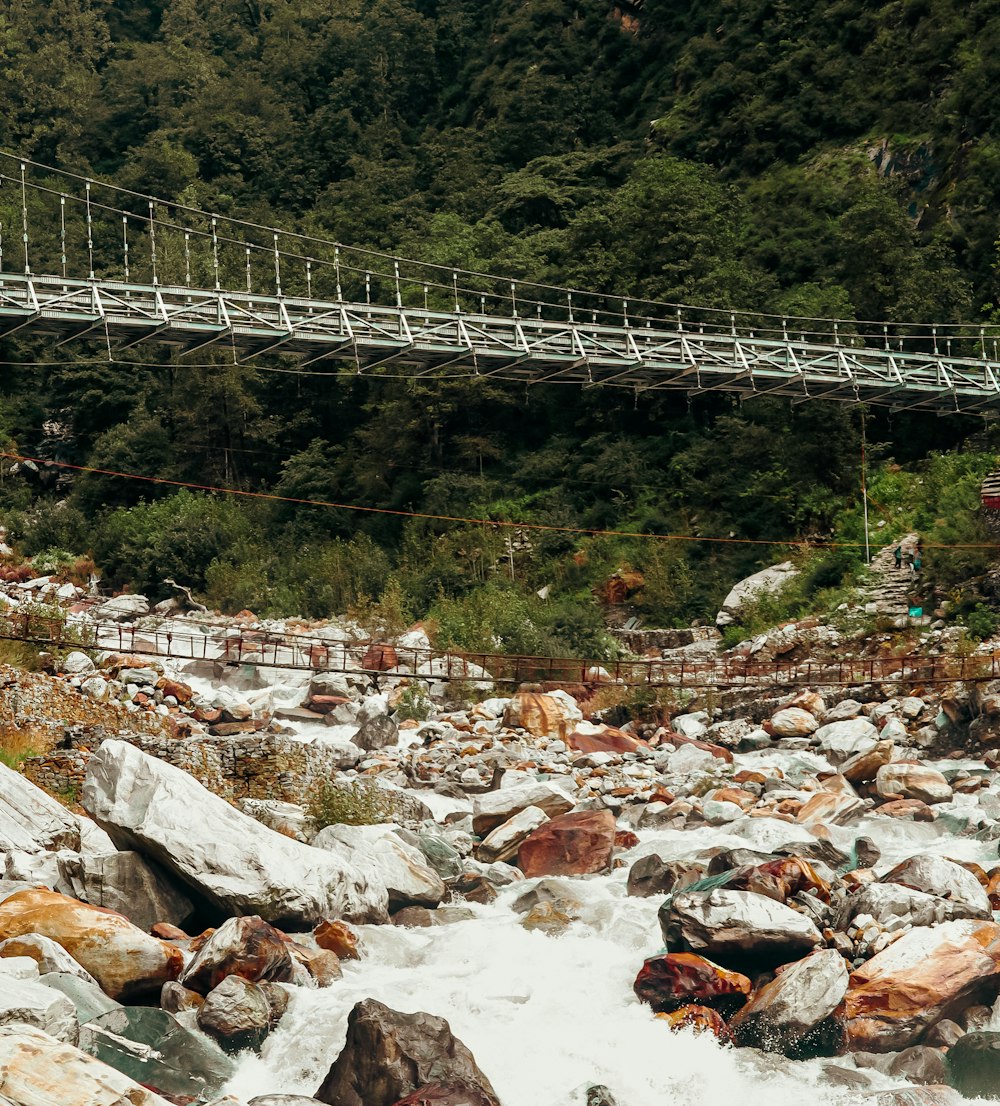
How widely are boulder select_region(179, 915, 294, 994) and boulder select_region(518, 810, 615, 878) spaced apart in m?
3.68

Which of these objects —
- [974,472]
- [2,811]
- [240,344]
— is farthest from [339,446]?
[2,811]

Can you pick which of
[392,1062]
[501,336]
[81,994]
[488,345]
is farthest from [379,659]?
[392,1062]

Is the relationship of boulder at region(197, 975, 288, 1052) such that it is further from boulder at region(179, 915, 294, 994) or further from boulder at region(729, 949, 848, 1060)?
boulder at region(729, 949, 848, 1060)

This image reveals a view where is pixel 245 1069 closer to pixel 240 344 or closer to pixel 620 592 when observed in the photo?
pixel 240 344

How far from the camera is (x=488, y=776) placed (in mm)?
16578

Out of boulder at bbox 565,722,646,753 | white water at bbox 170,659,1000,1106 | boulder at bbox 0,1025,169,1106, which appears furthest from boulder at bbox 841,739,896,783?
boulder at bbox 0,1025,169,1106

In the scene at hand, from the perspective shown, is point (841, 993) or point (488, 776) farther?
point (488, 776)

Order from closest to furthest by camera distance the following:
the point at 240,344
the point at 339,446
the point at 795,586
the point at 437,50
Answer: the point at 240,344 < the point at 795,586 < the point at 339,446 < the point at 437,50

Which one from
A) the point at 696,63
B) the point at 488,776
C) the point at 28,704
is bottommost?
the point at 488,776

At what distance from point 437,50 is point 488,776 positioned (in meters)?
43.8

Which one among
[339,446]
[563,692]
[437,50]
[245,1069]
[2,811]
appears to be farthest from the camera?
[437,50]

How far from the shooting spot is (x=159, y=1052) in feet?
27.2

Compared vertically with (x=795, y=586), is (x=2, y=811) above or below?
below

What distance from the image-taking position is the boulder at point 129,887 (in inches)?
399
